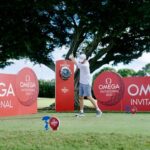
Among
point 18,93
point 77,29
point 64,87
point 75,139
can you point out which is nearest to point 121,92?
point 64,87

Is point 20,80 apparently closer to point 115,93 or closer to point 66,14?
point 115,93

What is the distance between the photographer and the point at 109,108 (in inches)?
909

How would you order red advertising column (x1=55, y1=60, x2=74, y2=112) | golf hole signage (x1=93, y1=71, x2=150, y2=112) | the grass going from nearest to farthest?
1. the grass
2. golf hole signage (x1=93, y1=71, x2=150, y2=112)
3. red advertising column (x1=55, y1=60, x2=74, y2=112)

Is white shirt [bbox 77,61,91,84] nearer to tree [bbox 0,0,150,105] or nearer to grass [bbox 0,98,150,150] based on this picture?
grass [bbox 0,98,150,150]

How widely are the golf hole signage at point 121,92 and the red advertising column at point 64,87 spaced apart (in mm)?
1200

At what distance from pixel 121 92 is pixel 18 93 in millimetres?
5204

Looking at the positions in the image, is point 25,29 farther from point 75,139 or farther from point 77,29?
point 75,139

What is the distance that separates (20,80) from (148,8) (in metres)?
8.59

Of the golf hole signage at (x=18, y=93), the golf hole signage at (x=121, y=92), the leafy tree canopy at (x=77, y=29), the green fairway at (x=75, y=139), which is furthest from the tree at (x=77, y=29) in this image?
the green fairway at (x=75, y=139)

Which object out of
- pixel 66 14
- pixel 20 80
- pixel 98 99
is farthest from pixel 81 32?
pixel 20 80

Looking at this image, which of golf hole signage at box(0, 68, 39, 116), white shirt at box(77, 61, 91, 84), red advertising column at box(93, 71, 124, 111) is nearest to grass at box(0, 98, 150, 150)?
white shirt at box(77, 61, 91, 84)

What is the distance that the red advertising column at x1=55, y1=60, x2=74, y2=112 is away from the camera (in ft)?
76.5

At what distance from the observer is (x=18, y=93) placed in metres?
19.7

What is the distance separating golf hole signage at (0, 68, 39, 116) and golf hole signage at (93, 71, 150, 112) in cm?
329
